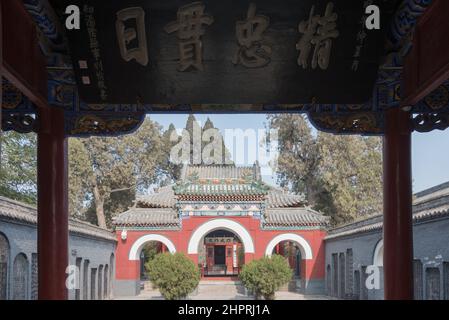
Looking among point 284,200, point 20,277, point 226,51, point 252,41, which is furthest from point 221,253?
point 252,41

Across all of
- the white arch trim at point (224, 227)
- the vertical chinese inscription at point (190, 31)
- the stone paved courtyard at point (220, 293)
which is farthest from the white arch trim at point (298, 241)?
the vertical chinese inscription at point (190, 31)

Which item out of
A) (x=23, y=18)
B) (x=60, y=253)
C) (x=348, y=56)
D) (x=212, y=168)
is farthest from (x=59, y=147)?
(x=212, y=168)

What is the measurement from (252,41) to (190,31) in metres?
0.52

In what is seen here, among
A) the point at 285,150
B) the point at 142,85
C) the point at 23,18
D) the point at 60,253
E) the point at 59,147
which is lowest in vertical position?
the point at 60,253

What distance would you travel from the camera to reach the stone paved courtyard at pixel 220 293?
1883 centimetres

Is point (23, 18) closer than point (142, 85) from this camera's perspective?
Yes

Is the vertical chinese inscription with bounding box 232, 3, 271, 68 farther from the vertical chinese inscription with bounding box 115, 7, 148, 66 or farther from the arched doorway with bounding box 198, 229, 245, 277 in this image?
the arched doorway with bounding box 198, 229, 245, 277

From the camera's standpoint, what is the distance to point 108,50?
501 cm

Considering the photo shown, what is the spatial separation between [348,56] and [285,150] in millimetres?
24464

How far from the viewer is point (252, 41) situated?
493 centimetres

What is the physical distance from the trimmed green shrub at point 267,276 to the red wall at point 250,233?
3094mm
